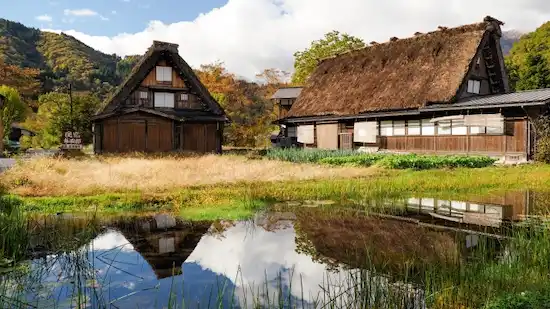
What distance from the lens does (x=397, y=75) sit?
25.6m

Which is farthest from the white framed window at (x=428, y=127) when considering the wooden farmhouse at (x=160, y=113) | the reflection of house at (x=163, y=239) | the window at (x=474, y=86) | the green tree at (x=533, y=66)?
the reflection of house at (x=163, y=239)

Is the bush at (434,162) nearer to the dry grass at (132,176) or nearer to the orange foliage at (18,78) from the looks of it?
the dry grass at (132,176)

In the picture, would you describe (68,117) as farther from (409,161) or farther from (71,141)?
(409,161)

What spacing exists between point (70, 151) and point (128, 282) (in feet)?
61.1

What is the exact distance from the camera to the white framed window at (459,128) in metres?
→ 21.0

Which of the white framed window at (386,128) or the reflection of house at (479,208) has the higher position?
the white framed window at (386,128)

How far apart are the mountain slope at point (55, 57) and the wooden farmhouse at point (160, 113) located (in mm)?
46472

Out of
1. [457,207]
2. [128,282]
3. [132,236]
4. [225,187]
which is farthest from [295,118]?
[128,282]

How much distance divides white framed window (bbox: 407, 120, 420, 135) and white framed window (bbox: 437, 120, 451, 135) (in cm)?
127

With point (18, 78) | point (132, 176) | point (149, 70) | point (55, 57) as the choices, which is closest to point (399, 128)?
point (149, 70)

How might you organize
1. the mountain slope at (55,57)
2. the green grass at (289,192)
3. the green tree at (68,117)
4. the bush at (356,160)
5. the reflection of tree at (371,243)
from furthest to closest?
the mountain slope at (55,57) < the green tree at (68,117) < the bush at (356,160) < the green grass at (289,192) < the reflection of tree at (371,243)

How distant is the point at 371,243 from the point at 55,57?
9206cm

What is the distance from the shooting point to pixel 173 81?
2705 centimetres

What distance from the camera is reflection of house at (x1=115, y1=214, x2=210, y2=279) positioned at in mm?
5557
